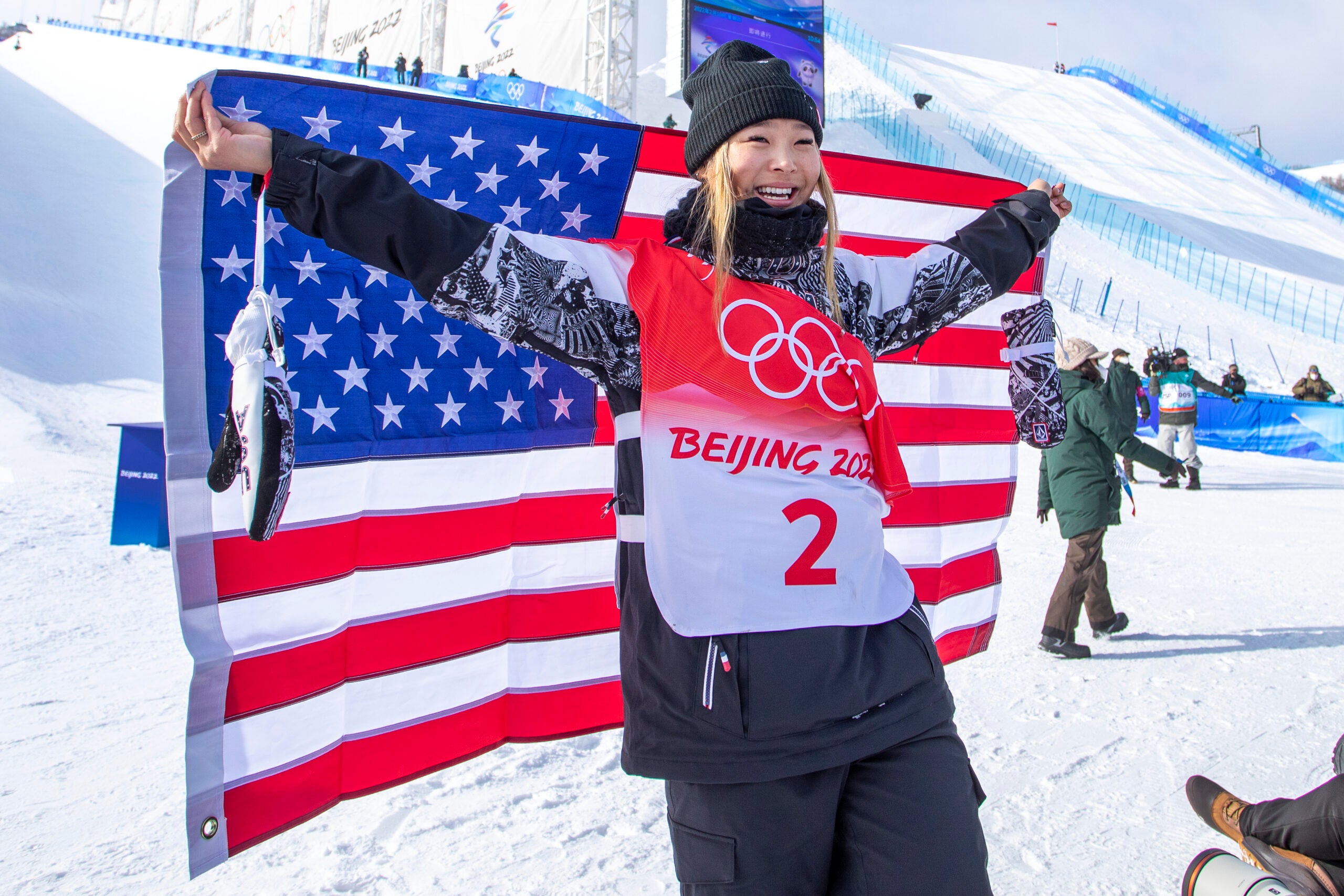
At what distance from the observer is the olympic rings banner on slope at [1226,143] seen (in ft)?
108

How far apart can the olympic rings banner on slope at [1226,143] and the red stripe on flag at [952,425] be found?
37.6m

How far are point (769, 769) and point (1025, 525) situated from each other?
6.95 m

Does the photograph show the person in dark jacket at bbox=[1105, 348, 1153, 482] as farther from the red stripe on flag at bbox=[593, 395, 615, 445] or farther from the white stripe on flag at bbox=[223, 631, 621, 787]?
the white stripe on flag at bbox=[223, 631, 621, 787]

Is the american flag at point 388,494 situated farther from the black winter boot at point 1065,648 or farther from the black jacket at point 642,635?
the black winter boot at point 1065,648

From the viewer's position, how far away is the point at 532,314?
4.57 ft

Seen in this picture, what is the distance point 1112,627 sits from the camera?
15.4 ft

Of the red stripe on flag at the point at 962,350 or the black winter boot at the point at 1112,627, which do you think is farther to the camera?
the black winter boot at the point at 1112,627

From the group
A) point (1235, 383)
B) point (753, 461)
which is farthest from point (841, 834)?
point (1235, 383)

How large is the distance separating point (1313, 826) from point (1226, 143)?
4287 centimetres

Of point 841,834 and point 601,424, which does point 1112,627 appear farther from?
point 841,834

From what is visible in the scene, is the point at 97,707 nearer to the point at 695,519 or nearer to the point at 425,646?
the point at 425,646

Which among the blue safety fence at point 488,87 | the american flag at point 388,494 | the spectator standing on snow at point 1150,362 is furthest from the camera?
the blue safety fence at point 488,87

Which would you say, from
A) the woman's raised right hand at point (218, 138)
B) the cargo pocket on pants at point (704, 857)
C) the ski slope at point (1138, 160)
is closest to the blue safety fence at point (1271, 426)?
the cargo pocket on pants at point (704, 857)

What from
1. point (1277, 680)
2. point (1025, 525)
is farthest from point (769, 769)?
point (1025, 525)
